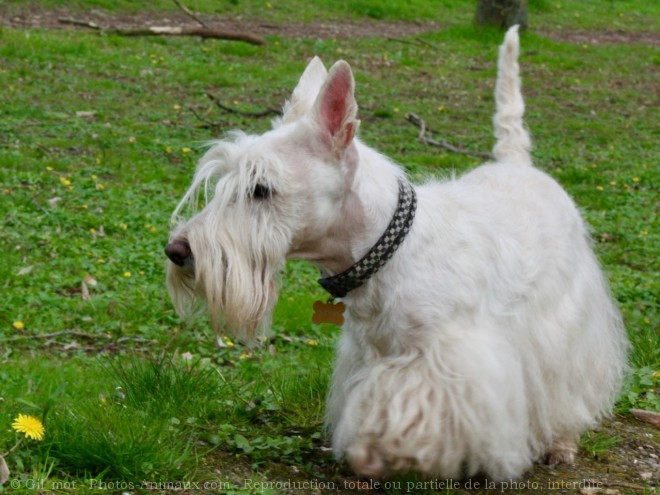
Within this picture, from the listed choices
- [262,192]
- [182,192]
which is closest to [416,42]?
[182,192]

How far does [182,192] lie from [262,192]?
5.63 metres

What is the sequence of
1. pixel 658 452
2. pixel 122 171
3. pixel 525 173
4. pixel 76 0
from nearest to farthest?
pixel 658 452 → pixel 525 173 → pixel 122 171 → pixel 76 0

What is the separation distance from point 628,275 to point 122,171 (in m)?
4.72

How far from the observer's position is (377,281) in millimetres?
3926

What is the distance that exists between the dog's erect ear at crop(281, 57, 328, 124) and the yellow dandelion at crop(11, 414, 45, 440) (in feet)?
5.01

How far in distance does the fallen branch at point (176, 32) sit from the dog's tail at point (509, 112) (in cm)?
1123

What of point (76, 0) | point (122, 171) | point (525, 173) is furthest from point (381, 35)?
point (525, 173)

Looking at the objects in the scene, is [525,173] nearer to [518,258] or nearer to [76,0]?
[518,258]

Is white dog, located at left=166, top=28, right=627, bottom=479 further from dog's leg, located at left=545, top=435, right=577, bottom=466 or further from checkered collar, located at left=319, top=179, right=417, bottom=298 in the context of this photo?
dog's leg, located at left=545, top=435, right=577, bottom=466

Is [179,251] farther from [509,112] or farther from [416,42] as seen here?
[416,42]

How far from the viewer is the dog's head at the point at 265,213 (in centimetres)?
372

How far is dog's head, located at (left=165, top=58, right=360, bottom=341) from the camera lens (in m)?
3.72

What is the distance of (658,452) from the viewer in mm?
4645

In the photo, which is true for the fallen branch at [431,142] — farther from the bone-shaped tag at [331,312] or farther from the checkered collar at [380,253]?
the checkered collar at [380,253]
